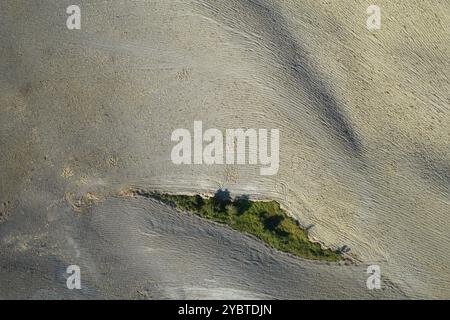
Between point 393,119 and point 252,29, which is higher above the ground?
point 252,29

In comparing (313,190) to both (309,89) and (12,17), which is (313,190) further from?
(12,17)

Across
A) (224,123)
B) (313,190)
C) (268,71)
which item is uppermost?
(268,71)

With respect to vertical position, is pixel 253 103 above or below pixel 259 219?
above

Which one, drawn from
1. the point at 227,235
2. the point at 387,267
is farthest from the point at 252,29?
the point at 387,267
